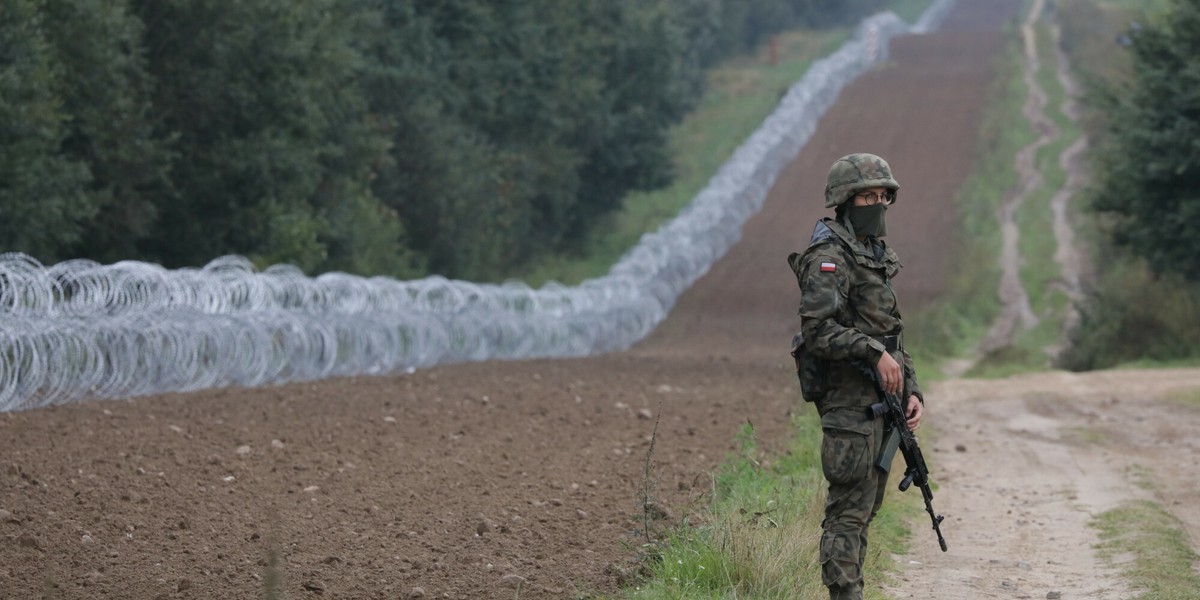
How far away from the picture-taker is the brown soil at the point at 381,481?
8195 millimetres

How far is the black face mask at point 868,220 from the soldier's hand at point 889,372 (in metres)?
0.70

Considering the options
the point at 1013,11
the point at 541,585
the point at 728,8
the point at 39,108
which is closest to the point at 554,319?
the point at 39,108

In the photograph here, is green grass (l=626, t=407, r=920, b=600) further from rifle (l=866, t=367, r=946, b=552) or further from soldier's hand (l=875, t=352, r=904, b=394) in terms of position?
soldier's hand (l=875, t=352, r=904, b=394)

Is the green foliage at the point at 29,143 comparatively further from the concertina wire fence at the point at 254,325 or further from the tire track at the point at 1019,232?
the tire track at the point at 1019,232

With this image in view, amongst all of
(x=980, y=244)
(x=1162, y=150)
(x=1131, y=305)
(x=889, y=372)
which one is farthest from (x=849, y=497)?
(x=980, y=244)

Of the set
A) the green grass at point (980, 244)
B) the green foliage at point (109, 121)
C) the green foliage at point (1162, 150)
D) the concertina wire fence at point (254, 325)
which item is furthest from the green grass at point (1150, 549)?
the green foliage at point (109, 121)

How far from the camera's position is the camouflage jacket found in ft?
23.4

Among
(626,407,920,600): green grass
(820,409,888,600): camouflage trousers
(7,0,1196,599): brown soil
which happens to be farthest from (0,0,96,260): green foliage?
(820,409,888,600): camouflage trousers

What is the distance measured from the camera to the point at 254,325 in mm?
19391

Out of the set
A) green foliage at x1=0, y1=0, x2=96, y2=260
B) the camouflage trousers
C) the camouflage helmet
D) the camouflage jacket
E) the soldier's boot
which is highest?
green foliage at x1=0, y1=0, x2=96, y2=260

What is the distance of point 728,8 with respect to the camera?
85.9m

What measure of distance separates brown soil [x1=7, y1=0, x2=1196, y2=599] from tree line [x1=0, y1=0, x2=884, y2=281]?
27.5 feet

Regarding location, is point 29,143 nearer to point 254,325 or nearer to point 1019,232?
point 254,325

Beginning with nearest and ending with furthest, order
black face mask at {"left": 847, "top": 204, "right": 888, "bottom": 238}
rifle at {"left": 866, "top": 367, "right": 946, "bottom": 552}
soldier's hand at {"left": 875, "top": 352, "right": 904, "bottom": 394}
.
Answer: soldier's hand at {"left": 875, "top": 352, "right": 904, "bottom": 394}, rifle at {"left": 866, "top": 367, "right": 946, "bottom": 552}, black face mask at {"left": 847, "top": 204, "right": 888, "bottom": 238}
